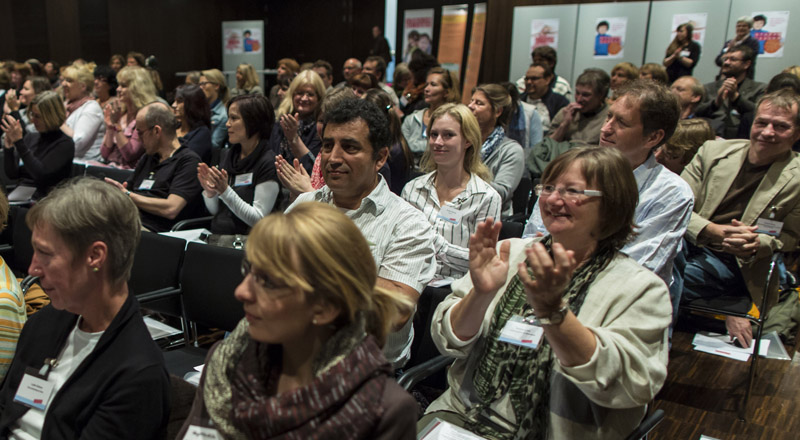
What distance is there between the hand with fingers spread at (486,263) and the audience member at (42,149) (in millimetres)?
4131

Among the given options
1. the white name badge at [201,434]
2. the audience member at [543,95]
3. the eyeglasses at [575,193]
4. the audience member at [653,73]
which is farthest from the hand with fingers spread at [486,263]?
the audience member at [653,73]

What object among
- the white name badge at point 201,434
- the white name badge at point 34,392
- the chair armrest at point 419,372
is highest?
the white name badge at point 201,434

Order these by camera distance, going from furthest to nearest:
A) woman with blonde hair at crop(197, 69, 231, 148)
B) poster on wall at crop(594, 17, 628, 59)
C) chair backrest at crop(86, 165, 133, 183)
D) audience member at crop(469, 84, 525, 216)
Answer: poster on wall at crop(594, 17, 628, 59)
woman with blonde hair at crop(197, 69, 231, 148)
chair backrest at crop(86, 165, 133, 183)
audience member at crop(469, 84, 525, 216)

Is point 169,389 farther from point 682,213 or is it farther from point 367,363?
point 682,213

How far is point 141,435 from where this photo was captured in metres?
1.44

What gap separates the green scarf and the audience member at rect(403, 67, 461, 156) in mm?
3585

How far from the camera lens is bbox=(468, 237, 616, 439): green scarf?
5.52 feet

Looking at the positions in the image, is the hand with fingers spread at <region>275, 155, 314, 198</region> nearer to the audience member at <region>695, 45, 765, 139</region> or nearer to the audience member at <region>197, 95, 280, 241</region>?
the audience member at <region>197, 95, 280, 241</region>

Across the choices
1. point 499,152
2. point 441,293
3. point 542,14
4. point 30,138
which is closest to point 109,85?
point 30,138

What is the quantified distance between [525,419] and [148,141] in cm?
313

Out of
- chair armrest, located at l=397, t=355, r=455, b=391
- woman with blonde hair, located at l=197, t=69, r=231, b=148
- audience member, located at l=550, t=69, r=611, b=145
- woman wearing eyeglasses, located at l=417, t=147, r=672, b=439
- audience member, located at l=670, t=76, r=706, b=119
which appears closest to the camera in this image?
woman wearing eyeglasses, located at l=417, t=147, r=672, b=439

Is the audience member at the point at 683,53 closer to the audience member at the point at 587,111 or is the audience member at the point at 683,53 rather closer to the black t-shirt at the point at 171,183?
the audience member at the point at 587,111

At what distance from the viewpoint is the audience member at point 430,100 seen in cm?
538

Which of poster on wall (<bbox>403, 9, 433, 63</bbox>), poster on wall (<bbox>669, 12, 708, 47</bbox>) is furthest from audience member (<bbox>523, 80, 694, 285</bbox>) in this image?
poster on wall (<bbox>403, 9, 433, 63</bbox>)
